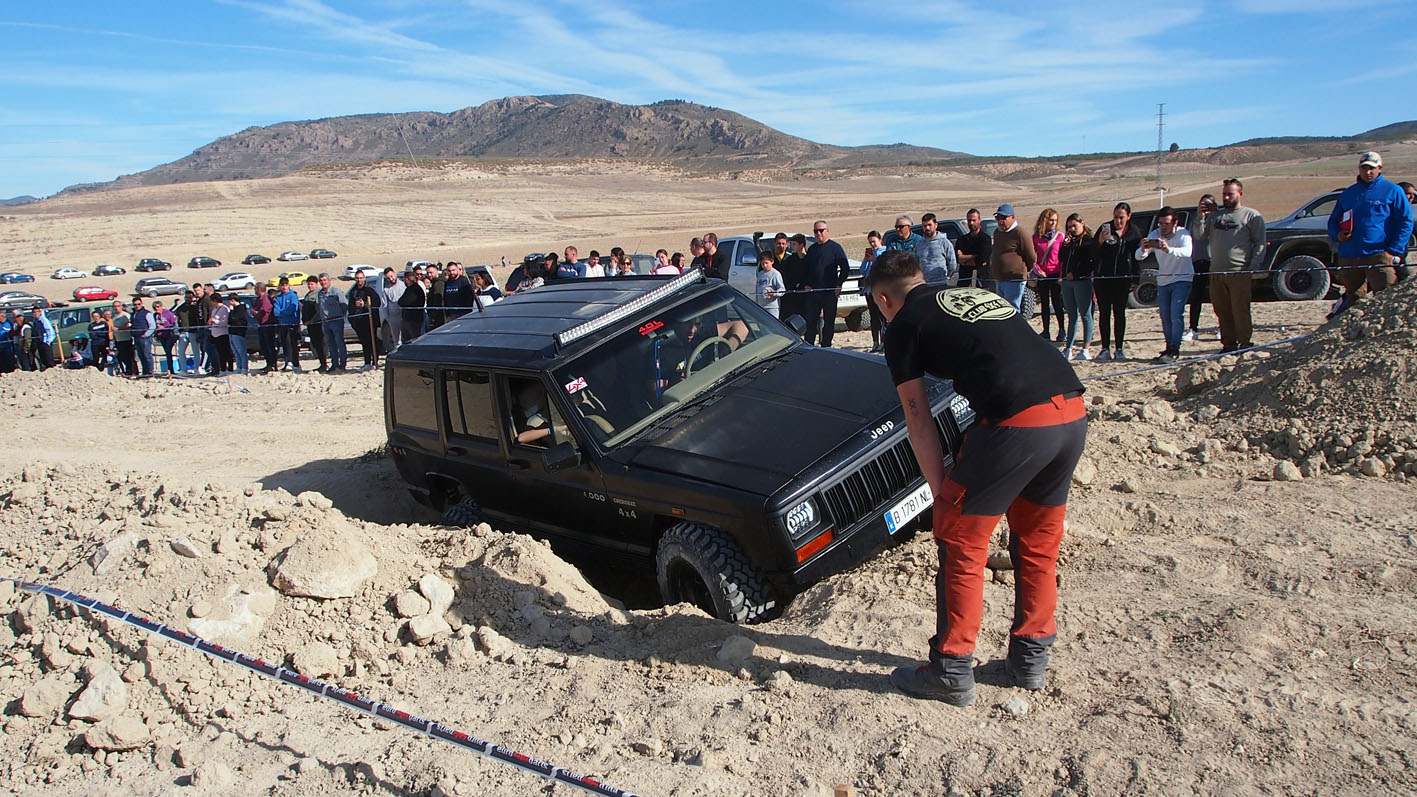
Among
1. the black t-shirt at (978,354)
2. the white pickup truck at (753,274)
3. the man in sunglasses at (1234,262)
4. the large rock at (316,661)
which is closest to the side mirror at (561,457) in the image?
the large rock at (316,661)

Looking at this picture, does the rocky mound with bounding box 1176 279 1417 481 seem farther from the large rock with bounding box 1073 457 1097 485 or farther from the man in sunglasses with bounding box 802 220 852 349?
the man in sunglasses with bounding box 802 220 852 349

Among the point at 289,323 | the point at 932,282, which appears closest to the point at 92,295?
the point at 289,323

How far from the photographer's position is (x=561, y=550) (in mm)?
6258

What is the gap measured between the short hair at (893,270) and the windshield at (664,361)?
7.63ft

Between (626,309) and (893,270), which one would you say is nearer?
(893,270)

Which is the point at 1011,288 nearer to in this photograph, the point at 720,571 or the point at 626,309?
the point at 626,309

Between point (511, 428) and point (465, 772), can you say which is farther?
point (511, 428)

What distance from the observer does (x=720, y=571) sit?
500 centimetres

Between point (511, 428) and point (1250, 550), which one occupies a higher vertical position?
point (511, 428)

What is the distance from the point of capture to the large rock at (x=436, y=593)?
5215 millimetres

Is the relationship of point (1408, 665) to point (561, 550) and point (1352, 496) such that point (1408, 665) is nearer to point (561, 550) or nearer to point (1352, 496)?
point (1352, 496)

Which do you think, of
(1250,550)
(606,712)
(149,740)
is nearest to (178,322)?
(149,740)

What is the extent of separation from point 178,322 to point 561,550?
15501 mm

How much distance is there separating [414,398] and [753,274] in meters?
11.1
